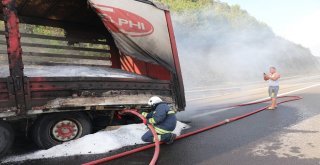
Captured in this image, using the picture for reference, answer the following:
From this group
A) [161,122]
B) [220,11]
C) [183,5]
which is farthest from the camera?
[220,11]

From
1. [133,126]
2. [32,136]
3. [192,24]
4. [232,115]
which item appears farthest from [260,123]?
[192,24]

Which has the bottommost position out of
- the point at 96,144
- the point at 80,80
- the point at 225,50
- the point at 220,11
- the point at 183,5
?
the point at 96,144

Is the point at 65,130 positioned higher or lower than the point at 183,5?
lower

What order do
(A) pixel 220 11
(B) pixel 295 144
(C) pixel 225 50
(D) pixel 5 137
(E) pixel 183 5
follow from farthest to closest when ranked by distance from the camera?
1. (A) pixel 220 11
2. (C) pixel 225 50
3. (E) pixel 183 5
4. (B) pixel 295 144
5. (D) pixel 5 137

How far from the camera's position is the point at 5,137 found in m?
4.88

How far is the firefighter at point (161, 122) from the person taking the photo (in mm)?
5730

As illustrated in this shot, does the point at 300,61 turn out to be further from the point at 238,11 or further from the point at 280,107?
the point at 280,107

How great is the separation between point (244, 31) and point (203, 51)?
37.4ft

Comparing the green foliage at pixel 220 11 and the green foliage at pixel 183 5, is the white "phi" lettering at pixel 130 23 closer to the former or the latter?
the green foliage at pixel 220 11

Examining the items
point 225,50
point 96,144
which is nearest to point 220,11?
point 225,50

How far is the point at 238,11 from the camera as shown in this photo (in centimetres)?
4372

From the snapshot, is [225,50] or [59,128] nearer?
[59,128]

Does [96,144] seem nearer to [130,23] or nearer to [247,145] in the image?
[130,23]

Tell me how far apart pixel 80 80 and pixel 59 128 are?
0.87m
